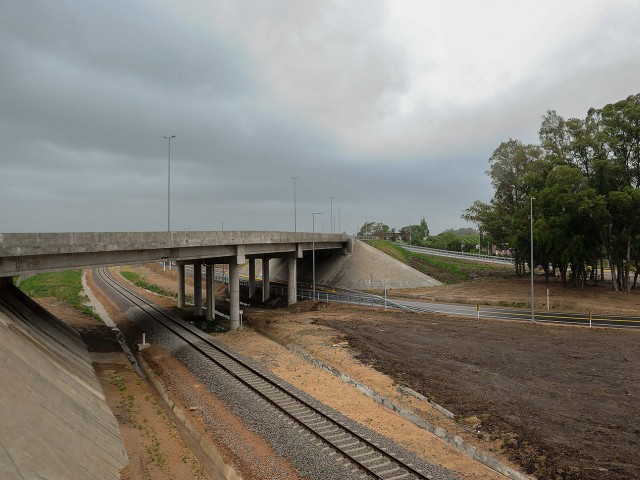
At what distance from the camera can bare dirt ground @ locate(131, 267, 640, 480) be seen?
14.1m

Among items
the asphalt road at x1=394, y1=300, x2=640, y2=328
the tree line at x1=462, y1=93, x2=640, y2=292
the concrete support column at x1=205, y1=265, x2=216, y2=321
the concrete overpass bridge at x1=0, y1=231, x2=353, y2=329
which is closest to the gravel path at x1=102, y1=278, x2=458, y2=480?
the concrete overpass bridge at x1=0, y1=231, x2=353, y2=329

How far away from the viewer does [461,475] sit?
1241 cm

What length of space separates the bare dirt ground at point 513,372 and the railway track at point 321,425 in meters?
2.02

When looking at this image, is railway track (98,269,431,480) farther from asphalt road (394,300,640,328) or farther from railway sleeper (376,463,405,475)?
asphalt road (394,300,640,328)

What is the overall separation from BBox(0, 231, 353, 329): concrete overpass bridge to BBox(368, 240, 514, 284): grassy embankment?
996 inches

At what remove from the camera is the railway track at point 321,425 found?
41.1 feet

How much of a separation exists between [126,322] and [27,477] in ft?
119

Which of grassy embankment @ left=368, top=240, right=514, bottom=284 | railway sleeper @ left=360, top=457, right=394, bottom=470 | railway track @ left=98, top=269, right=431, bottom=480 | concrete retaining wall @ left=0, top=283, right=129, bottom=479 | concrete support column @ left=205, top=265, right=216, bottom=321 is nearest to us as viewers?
concrete retaining wall @ left=0, top=283, right=129, bottom=479

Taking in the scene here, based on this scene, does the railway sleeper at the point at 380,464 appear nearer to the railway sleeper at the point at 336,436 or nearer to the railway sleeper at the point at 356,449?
the railway sleeper at the point at 356,449

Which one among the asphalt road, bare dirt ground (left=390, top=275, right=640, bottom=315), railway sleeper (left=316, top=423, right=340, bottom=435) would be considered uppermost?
bare dirt ground (left=390, top=275, right=640, bottom=315)

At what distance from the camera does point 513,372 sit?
22453mm

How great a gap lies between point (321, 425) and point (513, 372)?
12889 mm

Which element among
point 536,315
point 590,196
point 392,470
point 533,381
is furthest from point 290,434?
point 590,196

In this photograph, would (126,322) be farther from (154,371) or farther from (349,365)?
(349,365)
